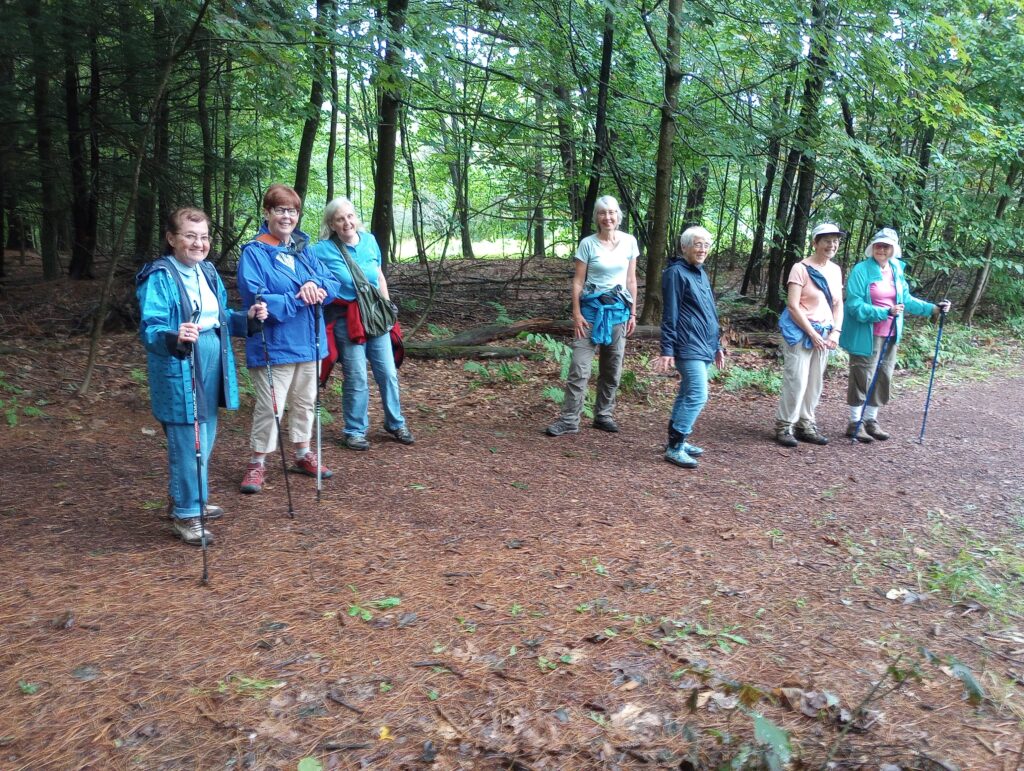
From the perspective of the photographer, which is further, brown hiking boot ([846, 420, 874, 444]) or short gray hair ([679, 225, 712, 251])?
brown hiking boot ([846, 420, 874, 444])

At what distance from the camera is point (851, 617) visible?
11.5 ft

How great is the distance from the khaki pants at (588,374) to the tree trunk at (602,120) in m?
2.88

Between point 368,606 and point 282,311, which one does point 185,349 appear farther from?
point 368,606

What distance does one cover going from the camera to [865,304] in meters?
6.51

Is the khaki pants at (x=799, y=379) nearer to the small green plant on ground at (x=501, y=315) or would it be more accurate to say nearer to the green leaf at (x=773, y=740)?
the small green plant on ground at (x=501, y=315)

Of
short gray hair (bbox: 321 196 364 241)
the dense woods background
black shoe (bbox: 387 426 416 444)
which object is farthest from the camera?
the dense woods background

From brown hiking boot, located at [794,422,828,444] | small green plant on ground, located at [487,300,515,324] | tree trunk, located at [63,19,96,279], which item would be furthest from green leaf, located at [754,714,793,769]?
tree trunk, located at [63,19,96,279]

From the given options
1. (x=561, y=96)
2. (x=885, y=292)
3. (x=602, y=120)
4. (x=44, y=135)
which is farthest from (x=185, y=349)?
(x=44, y=135)

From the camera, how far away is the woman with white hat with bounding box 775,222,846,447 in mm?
6242

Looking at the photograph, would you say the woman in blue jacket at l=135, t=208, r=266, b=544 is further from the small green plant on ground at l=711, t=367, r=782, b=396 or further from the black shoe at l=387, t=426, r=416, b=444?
the small green plant on ground at l=711, t=367, r=782, b=396

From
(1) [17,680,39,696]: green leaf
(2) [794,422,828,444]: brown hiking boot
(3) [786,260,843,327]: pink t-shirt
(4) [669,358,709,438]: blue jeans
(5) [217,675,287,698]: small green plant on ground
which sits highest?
(3) [786,260,843,327]: pink t-shirt

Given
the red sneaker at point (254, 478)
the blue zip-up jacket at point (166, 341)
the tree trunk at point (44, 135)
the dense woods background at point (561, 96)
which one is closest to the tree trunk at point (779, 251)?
the dense woods background at point (561, 96)

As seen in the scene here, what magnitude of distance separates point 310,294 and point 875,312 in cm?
507

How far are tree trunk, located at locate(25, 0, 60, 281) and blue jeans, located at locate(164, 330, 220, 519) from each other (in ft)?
20.6
